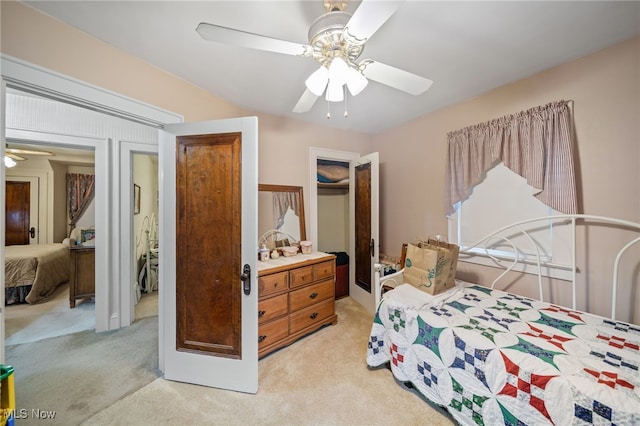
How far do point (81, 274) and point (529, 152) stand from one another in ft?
17.2

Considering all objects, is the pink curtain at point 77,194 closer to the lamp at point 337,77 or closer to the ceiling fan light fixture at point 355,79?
the lamp at point 337,77

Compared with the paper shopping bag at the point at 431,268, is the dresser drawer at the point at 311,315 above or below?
below

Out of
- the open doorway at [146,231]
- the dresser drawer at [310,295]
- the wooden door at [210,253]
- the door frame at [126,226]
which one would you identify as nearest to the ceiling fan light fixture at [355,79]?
the wooden door at [210,253]

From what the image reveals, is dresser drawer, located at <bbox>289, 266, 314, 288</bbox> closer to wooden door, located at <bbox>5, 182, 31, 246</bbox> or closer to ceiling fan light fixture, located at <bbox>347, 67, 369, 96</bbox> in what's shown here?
ceiling fan light fixture, located at <bbox>347, 67, 369, 96</bbox>

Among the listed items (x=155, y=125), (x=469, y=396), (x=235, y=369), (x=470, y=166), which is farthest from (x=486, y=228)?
(x=155, y=125)

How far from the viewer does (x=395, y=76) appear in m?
1.34

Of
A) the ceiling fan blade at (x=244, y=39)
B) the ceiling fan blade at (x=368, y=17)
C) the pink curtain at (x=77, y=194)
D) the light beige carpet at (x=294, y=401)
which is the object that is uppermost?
the ceiling fan blade at (x=244, y=39)

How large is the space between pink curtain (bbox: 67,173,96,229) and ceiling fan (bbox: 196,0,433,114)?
20.2ft

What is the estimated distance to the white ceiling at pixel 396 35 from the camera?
1.25m

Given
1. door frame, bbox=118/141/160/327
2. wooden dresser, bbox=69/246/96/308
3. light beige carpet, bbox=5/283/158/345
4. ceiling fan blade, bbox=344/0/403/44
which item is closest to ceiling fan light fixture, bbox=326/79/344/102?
ceiling fan blade, bbox=344/0/403/44

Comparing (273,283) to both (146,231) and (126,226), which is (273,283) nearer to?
(126,226)

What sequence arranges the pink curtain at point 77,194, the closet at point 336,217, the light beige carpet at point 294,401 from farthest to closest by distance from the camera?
the pink curtain at point 77,194 → the closet at point 336,217 → the light beige carpet at point 294,401

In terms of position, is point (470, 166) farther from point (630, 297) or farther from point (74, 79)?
point (74, 79)

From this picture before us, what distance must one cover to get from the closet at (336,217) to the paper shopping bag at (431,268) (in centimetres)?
155
